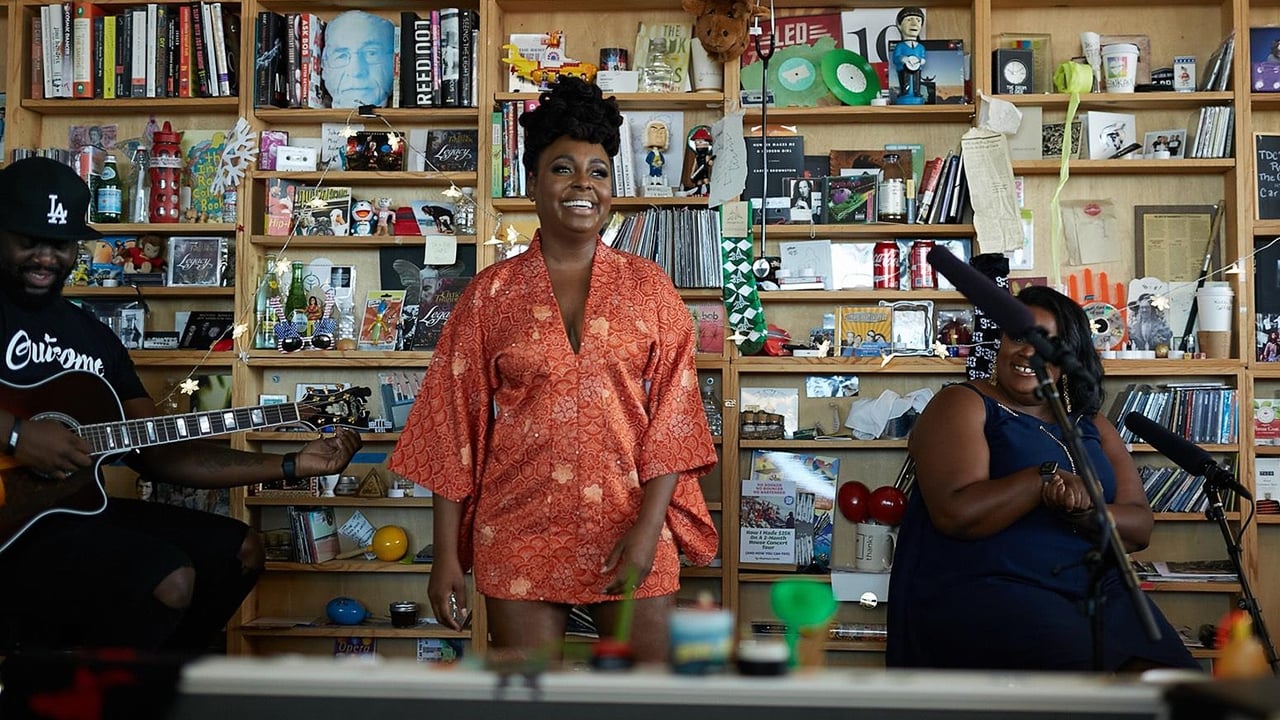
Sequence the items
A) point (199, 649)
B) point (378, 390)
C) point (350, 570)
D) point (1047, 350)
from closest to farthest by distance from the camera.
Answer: point (1047, 350) → point (199, 649) → point (350, 570) → point (378, 390)

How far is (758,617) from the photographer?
161 inches

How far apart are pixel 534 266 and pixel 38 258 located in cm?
150

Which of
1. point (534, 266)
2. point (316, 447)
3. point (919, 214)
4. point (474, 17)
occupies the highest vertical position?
point (474, 17)

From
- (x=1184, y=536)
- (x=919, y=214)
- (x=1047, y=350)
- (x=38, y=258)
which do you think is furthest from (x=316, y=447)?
(x=1184, y=536)

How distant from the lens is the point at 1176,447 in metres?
2.46

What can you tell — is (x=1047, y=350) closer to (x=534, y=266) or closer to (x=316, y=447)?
(x=534, y=266)

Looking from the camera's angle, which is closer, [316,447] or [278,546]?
[316,447]

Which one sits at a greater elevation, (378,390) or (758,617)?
(378,390)

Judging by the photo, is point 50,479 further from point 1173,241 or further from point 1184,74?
point 1184,74

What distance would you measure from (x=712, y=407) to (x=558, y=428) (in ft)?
5.45

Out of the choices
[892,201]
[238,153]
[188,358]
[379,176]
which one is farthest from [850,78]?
[188,358]

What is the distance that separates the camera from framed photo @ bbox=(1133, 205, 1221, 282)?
401 cm

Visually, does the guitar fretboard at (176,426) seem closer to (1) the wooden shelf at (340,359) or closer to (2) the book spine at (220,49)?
(1) the wooden shelf at (340,359)

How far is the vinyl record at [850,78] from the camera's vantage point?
4059mm
